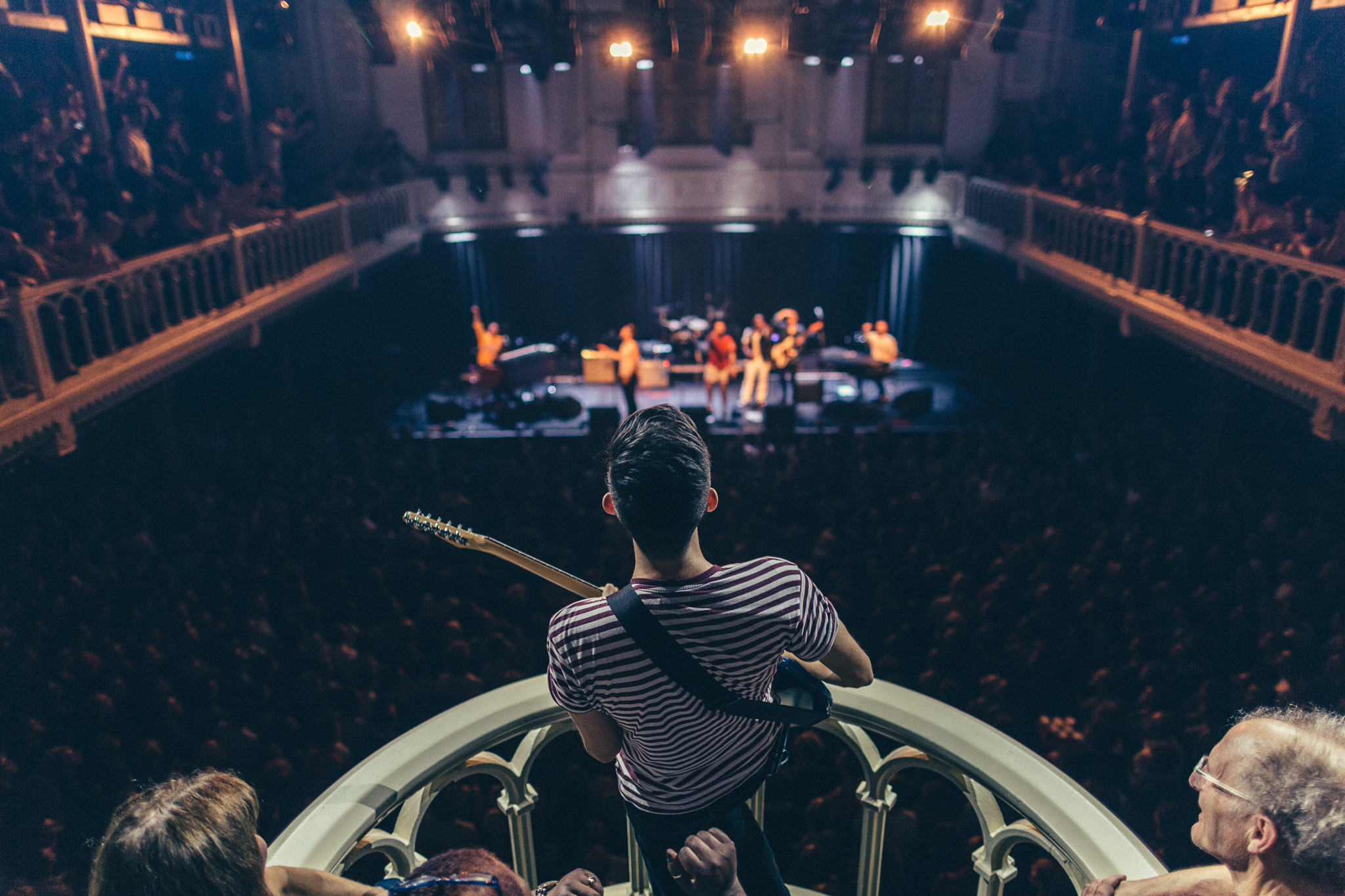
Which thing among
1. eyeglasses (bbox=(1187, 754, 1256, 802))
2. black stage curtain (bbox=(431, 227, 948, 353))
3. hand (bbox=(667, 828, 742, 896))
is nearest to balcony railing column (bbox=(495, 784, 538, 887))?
hand (bbox=(667, 828, 742, 896))

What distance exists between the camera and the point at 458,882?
1.18 m

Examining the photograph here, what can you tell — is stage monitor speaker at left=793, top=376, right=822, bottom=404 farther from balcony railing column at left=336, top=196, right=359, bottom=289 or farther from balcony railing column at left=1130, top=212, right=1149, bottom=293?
balcony railing column at left=336, top=196, right=359, bottom=289

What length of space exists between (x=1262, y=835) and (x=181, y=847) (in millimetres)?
1397

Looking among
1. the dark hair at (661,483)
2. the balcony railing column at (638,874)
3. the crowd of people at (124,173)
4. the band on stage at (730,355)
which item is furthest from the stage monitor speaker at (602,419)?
the dark hair at (661,483)

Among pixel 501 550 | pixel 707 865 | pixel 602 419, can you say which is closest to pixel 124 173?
pixel 602 419

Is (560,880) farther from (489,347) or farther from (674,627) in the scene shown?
(489,347)

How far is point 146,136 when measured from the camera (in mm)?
10094

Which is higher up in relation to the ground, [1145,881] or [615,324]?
[1145,881]

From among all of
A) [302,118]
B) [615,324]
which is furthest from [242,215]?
[615,324]

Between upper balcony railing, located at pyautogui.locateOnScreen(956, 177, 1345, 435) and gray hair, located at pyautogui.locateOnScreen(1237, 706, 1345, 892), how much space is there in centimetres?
569

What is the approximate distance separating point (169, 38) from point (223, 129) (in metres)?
1.41

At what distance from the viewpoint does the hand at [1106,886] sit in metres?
1.32

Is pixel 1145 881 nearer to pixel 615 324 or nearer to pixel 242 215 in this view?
pixel 242 215

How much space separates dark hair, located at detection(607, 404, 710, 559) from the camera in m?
1.33
